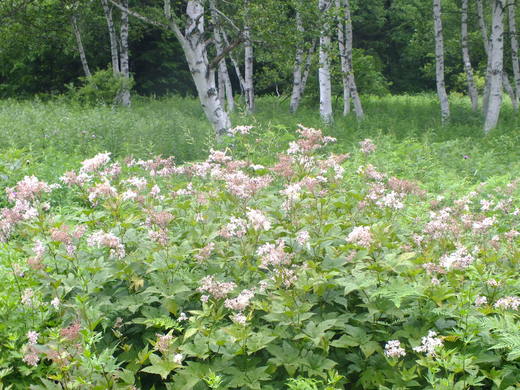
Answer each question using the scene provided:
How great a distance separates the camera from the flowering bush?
9.88ft

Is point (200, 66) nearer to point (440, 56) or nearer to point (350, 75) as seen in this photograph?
point (350, 75)

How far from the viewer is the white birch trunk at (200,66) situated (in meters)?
12.8

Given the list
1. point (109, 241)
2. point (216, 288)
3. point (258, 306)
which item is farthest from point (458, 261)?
point (109, 241)

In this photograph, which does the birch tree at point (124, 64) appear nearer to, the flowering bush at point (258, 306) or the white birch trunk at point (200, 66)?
the white birch trunk at point (200, 66)

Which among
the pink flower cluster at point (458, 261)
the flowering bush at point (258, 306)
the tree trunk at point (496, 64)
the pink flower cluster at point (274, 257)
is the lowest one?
the flowering bush at point (258, 306)

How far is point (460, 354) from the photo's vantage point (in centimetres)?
295

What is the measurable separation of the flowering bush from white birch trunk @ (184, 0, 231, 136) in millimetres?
8890

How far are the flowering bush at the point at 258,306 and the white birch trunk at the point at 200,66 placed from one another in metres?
8.89

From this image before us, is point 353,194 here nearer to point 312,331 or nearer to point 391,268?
point 391,268

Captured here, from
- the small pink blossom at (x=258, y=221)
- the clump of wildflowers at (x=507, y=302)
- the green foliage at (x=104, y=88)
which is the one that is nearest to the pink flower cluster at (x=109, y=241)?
the small pink blossom at (x=258, y=221)

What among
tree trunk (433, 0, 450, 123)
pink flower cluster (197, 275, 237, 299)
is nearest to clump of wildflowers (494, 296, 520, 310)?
pink flower cluster (197, 275, 237, 299)

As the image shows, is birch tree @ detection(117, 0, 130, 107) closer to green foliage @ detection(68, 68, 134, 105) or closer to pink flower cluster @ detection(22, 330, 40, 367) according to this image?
green foliage @ detection(68, 68, 134, 105)

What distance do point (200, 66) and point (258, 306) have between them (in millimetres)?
10586

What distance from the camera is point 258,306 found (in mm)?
3342
